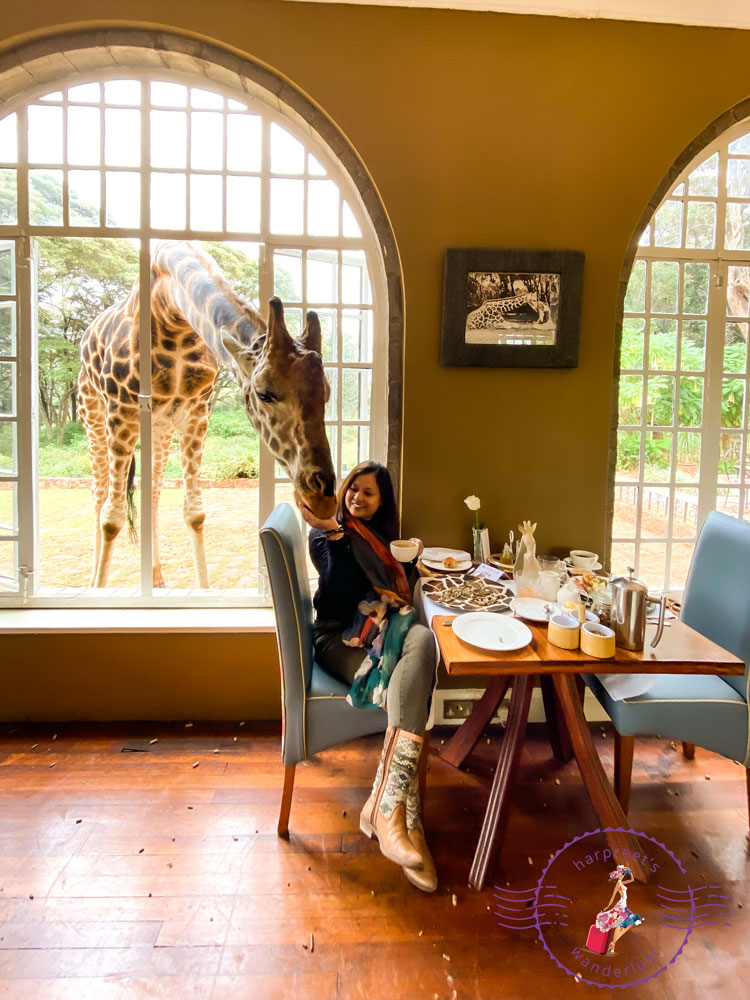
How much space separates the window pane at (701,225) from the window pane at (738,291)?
19 centimetres

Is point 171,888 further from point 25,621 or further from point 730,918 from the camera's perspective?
point 730,918

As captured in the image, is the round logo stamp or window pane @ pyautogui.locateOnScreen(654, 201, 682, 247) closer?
the round logo stamp

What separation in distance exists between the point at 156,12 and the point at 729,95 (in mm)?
2490

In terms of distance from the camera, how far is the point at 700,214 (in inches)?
106

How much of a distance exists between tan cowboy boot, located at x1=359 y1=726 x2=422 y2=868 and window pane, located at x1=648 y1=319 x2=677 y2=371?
2245 mm

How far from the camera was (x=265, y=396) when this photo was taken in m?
2.26

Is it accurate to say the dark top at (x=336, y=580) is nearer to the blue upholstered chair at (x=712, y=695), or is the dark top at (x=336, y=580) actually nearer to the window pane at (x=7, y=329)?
the blue upholstered chair at (x=712, y=695)

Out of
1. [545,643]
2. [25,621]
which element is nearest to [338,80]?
[545,643]

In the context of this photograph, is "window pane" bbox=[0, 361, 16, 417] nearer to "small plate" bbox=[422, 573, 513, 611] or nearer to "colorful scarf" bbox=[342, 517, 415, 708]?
"colorful scarf" bbox=[342, 517, 415, 708]

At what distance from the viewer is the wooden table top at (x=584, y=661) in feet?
4.75

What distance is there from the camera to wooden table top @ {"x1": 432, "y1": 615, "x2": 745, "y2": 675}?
1.45 m

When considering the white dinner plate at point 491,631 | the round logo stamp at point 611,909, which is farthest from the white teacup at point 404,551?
the round logo stamp at point 611,909

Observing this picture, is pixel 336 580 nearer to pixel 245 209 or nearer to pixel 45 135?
pixel 245 209

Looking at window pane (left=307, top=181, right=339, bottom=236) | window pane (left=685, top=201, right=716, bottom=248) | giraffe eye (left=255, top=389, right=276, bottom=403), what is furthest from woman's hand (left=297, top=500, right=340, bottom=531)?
window pane (left=685, top=201, right=716, bottom=248)
